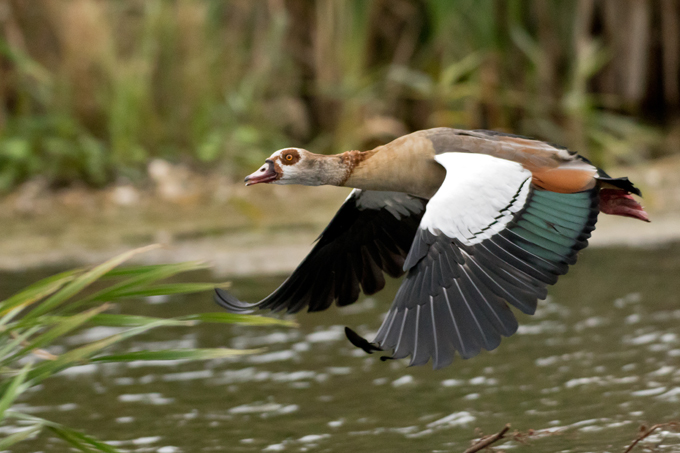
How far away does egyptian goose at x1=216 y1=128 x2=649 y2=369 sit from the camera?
3.36 m

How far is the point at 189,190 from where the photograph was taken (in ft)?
31.9

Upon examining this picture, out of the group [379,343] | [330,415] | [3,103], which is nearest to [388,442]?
[330,415]

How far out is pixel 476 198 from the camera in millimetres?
3570

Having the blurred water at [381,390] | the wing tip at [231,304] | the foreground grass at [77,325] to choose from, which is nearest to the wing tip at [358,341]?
the foreground grass at [77,325]

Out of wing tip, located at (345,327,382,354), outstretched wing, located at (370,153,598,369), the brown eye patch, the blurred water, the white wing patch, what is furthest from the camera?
the brown eye patch

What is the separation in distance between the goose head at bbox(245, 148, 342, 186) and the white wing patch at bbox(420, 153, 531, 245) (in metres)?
0.61

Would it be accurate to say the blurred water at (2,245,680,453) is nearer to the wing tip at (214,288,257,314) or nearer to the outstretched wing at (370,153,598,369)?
the wing tip at (214,288,257,314)

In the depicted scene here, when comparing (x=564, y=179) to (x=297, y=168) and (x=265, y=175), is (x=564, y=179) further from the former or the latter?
(x=265, y=175)

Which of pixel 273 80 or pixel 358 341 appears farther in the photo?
pixel 273 80

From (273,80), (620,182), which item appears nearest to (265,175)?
(620,182)

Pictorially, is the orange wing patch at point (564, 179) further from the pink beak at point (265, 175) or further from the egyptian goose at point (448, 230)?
the pink beak at point (265, 175)

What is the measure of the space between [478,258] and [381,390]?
153 centimetres

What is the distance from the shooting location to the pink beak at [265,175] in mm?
4188

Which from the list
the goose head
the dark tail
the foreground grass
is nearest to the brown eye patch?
the goose head
